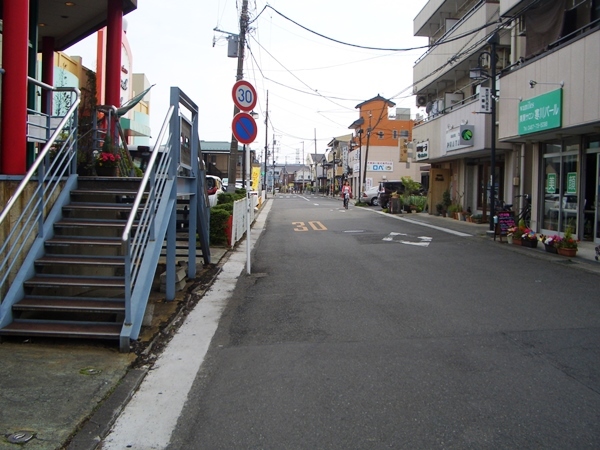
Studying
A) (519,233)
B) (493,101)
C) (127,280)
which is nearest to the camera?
(127,280)

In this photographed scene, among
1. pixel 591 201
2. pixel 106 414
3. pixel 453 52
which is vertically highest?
pixel 453 52

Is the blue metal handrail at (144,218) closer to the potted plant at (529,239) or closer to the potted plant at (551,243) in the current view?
the potted plant at (551,243)

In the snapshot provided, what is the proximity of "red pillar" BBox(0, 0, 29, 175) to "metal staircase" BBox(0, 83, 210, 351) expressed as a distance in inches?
15.5

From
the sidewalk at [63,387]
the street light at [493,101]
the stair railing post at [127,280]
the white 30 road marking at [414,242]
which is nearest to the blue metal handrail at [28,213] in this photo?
the sidewalk at [63,387]

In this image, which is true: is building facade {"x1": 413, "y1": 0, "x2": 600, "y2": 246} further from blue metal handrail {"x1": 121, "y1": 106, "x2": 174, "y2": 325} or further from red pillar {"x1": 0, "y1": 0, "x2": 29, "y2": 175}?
red pillar {"x1": 0, "y1": 0, "x2": 29, "y2": 175}

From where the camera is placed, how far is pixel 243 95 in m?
10.6

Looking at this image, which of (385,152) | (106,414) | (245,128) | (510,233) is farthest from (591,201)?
(385,152)

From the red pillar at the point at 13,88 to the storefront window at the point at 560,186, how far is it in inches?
534

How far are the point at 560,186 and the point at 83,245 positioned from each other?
44.2 ft

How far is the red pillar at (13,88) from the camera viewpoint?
6953 millimetres

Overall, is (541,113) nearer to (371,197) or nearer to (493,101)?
(493,101)

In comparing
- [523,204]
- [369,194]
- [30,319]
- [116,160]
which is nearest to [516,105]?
[523,204]

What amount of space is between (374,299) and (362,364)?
290 centimetres

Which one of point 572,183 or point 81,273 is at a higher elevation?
point 572,183
